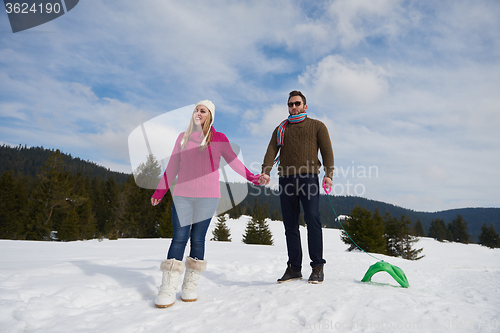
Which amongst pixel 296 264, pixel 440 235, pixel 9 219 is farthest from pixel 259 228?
pixel 440 235

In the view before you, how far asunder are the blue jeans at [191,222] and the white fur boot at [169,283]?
0.09 m

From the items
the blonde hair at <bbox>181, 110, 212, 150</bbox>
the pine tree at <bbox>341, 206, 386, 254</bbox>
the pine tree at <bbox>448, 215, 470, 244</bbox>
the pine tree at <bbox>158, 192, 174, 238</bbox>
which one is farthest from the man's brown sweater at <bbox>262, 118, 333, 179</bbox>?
the pine tree at <bbox>448, 215, 470, 244</bbox>

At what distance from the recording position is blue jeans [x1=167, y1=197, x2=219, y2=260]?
2801mm

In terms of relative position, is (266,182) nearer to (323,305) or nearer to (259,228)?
(323,305)

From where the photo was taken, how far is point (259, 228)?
35.6 meters

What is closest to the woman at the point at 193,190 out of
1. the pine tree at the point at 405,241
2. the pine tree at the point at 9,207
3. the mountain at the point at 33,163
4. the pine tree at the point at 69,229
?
the pine tree at the point at 69,229

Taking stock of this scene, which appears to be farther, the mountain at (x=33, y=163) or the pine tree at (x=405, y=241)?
the mountain at (x=33, y=163)

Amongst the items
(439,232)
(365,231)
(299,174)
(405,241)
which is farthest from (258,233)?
(439,232)

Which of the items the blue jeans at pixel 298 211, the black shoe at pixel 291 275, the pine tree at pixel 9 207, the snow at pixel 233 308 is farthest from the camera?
the pine tree at pixel 9 207

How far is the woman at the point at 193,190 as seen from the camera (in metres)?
2.79

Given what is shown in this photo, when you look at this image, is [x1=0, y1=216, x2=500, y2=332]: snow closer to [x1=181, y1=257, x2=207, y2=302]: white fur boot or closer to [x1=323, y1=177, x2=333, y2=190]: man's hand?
[x1=181, y1=257, x2=207, y2=302]: white fur boot

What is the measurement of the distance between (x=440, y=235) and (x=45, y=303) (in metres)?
81.8

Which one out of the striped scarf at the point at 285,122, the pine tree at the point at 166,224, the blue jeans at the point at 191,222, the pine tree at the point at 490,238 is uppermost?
the striped scarf at the point at 285,122

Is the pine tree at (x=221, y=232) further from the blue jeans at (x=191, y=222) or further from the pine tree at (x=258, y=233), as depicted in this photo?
the blue jeans at (x=191, y=222)
